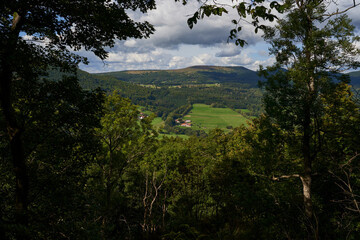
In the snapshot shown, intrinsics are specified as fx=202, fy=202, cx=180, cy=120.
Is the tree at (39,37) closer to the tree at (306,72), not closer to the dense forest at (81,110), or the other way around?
the dense forest at (81,110)

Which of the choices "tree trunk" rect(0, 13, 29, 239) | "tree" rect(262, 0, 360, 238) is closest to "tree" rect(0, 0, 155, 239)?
"tree trunk" rect(0, 13, 29, 239)

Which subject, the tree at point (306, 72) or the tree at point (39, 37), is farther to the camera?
the tree at point (306, 72)

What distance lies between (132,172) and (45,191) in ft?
66.8

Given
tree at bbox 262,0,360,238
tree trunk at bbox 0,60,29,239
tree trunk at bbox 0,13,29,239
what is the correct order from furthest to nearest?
tree at bbox 262,0,360,238, tree trunk at bbox 0,60,29,239, tree trunk at bbox 0,13,29,239

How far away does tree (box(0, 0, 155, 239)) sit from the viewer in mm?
4527

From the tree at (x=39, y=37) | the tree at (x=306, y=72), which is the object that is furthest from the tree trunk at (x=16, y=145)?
the tree at (x=306, y=72)

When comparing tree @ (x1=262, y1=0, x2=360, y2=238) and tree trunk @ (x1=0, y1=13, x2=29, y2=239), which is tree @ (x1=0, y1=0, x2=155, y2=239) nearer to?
tree trunk @ (x1=0, y1=13, x2=29, y2=239)

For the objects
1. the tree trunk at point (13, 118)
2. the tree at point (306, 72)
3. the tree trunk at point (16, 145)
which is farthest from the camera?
the tree at point (306, 72)

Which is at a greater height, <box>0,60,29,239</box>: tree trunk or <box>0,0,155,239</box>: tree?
<box>0,0,155,239</box>: tree

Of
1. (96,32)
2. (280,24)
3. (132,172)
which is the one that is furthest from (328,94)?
(132,172)

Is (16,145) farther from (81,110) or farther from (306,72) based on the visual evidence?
(306,72)

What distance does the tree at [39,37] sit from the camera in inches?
178

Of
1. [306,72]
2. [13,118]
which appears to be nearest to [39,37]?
[13,118]

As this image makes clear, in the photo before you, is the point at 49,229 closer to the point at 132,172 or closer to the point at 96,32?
the point at 96,32
